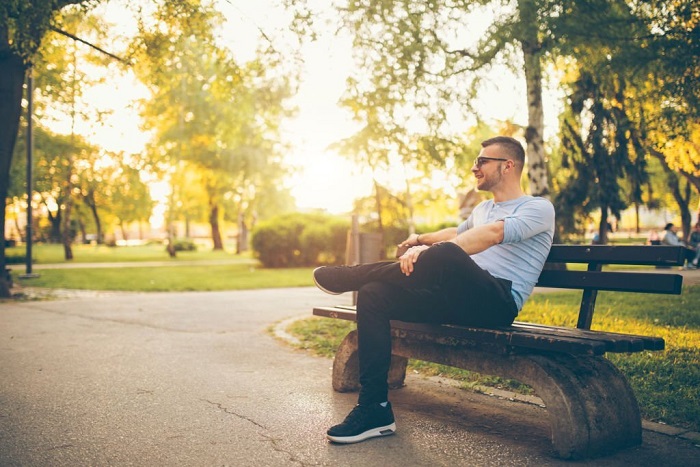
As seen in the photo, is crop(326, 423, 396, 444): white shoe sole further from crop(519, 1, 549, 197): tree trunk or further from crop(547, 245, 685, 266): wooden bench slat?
crop(519, 1, 549, 197): tree trunk

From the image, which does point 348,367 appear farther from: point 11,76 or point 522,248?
point 11,76

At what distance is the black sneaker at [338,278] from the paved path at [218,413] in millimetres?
884

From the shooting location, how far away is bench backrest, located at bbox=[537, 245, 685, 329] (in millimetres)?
3598

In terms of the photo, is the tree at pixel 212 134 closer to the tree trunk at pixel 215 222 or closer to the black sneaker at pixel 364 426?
the tree trunk at pixel 215 222

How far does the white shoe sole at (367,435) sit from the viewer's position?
12.4 feet

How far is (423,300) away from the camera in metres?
4.00

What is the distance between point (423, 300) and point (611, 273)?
116cm

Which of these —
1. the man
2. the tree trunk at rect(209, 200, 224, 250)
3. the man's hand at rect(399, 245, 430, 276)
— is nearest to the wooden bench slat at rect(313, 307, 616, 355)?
the man

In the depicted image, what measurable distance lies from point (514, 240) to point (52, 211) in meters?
73.2

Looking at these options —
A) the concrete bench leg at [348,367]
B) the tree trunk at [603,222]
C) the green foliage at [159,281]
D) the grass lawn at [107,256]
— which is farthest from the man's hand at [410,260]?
the grass lawn at [107,256]

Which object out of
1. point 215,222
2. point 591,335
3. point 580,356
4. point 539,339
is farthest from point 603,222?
point 215,222

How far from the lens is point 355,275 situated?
13.6 feet

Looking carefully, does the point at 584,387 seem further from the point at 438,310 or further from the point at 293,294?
the point at 293,294

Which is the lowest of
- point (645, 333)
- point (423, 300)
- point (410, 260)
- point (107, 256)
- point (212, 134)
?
point (107, 256)
